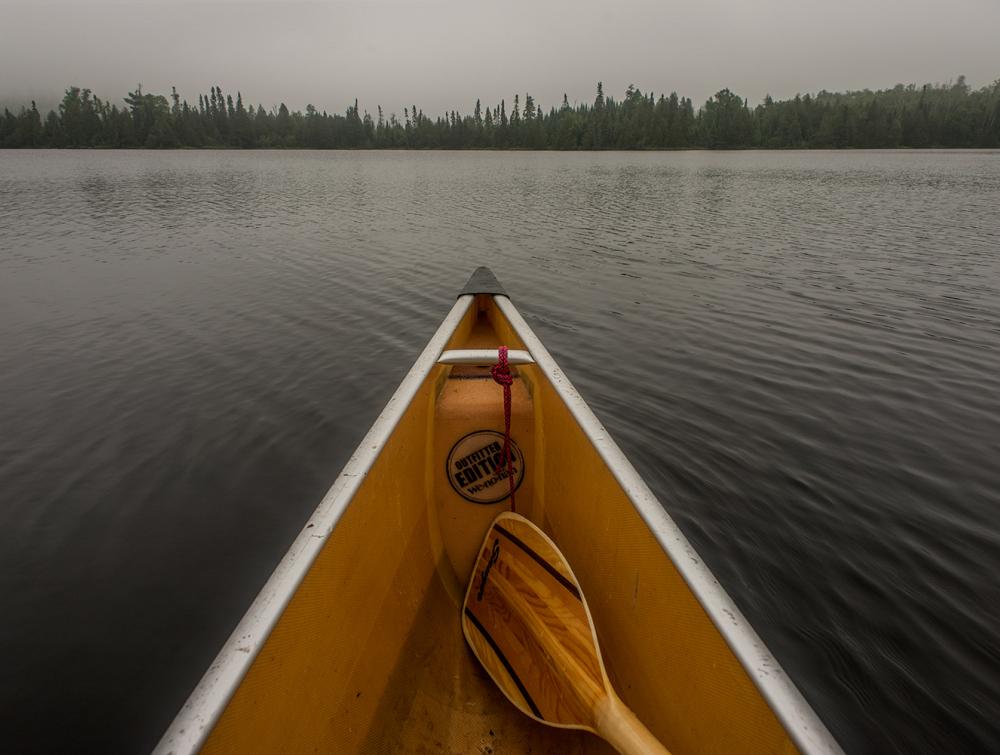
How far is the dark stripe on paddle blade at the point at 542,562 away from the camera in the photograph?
3.20 metres

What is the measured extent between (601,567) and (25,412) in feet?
31.1

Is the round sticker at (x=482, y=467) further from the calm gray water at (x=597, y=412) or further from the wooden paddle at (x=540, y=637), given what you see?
the calm gray water at (x=597, y=412)

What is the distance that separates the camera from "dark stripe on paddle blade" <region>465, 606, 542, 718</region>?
288 cm

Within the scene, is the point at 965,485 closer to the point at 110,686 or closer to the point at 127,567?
the point at 110,686

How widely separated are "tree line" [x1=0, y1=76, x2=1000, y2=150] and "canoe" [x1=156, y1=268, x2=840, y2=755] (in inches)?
5633

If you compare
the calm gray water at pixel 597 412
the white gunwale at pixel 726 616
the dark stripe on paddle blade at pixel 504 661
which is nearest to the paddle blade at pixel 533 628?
the dark stripe on paddle blade at pixel 504 661

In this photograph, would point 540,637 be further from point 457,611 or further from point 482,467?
point 482,467

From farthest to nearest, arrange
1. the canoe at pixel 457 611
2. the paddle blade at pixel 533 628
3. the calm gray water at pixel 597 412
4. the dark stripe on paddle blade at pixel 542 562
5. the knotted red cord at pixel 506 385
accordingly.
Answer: the calm gray water at pixel 597 412, the knotted red cord at pixel 506 385, the dark stripe on paddle blade at pixel 542 562, the paddle blade at pixel 533 628, the canoe at pixel 457 611

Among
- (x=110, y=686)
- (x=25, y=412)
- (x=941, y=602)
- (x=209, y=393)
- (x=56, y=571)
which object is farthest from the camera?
(x=209, y=393)

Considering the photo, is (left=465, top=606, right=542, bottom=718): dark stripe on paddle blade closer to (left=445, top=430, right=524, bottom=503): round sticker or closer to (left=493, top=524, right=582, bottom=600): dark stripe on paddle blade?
(left=493, top=524, right=582, bottom=600): dark stripe on paddle blade

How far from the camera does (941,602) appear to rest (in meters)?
4.50

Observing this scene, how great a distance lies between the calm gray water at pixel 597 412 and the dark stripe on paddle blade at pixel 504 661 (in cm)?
253

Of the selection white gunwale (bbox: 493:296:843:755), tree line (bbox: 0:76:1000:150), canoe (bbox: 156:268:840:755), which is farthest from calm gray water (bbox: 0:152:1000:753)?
tree line (bbox: 0:76:1000:150)

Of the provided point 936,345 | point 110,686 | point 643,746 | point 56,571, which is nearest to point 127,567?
point 56,571
